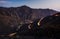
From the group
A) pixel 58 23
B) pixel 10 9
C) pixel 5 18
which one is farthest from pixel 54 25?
pixel 10 9

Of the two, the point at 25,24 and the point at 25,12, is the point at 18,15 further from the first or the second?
Result: the point at 25,24

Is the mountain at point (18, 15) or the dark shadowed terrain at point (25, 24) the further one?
the mountain at point (18, 15)

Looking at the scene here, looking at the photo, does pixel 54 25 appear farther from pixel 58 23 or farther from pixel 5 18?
pixel 5 18

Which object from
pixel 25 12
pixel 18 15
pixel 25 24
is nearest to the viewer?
pixel 25 24

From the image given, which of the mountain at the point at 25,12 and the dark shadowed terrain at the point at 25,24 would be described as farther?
the mountain at the point at 25,12

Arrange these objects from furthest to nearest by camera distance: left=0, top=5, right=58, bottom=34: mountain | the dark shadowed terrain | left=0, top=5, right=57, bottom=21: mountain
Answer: left=0, top=5, right=57, bottom=21: mountain < left=0, top=5, right=58, bottom=34: mountain < the dark shadowed terrain

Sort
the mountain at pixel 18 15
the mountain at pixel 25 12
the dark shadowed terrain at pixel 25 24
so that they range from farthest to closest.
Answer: the mountain at pixel 25 12
the mountain at pixel 18 15
the dark shadowed terrain at pixel 25 24

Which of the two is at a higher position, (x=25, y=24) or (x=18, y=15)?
(x=25, y=24)

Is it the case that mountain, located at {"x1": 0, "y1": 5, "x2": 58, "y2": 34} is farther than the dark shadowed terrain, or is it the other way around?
mountain, located at {"x1": 0, "y1": 5, "x2": 58, "y2": 34}

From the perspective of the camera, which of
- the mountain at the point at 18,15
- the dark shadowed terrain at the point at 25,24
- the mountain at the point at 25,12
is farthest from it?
the mountain at the point at 25,12

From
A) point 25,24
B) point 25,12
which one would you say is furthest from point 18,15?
point 25,24

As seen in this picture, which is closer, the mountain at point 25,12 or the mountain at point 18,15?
the mountain at point 18,15
